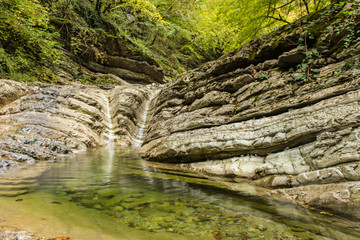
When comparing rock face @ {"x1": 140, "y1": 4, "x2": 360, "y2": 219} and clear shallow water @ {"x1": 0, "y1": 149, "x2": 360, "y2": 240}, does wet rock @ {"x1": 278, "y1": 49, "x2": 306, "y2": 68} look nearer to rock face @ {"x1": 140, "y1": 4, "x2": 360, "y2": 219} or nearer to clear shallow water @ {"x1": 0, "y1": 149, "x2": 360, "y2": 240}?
rock face @ {"x1": 140, "y1": 4, "x2": 360, "y2": 219}

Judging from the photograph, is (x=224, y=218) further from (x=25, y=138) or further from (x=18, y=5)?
(x=18, y=5)

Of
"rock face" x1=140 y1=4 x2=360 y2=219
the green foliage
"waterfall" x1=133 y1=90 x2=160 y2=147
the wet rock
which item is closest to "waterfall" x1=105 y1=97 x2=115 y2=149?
"waterfall" x1=133 y1=90 x2=160 y2=147

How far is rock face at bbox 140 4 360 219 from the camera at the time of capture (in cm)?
308

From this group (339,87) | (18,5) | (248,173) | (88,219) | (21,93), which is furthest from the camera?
(21,93)

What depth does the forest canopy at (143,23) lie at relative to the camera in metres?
8.19

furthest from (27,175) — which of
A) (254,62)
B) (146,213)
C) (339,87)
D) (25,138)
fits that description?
(254,62)

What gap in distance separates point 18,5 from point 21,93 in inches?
152

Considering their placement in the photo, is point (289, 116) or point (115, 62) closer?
point (289, 116)

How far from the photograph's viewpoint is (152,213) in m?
2.32

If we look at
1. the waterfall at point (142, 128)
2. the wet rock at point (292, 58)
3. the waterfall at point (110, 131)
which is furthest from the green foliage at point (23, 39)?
the wet rock at point (292, 58)

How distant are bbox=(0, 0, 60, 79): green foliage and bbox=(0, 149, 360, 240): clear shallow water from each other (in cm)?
897

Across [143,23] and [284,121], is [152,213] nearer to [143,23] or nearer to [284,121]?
[284,121]

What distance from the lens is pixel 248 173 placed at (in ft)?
13.6

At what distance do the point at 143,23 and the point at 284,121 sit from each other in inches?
761
